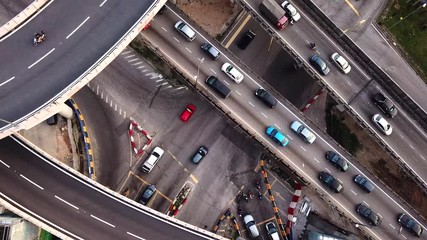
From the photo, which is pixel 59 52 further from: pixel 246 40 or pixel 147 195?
pixel 246 40

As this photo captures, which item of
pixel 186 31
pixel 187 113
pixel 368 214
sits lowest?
pixel 187 113

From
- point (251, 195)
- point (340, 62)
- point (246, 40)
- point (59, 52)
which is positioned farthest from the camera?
point (246, 40)

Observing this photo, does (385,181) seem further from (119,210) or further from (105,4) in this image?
(105,4)

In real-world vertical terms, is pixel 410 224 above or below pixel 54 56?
above

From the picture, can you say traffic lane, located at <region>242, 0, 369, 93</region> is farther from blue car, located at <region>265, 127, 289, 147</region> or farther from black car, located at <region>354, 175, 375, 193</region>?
black car, located at <region>354, 175, 375, 193</region>

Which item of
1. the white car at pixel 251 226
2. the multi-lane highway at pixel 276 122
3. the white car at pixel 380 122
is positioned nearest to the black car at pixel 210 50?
the multi-lane highway at pixel 276 122

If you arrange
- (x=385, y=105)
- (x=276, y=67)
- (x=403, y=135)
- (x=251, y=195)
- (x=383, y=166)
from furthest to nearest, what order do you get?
(x=276, y=67) → (x=383, y=166) → (x=403, y=135) → (x=251, y=195) → (x=385, y=105)

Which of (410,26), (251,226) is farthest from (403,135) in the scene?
(251,226)

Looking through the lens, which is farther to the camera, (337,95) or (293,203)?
(293,203)
